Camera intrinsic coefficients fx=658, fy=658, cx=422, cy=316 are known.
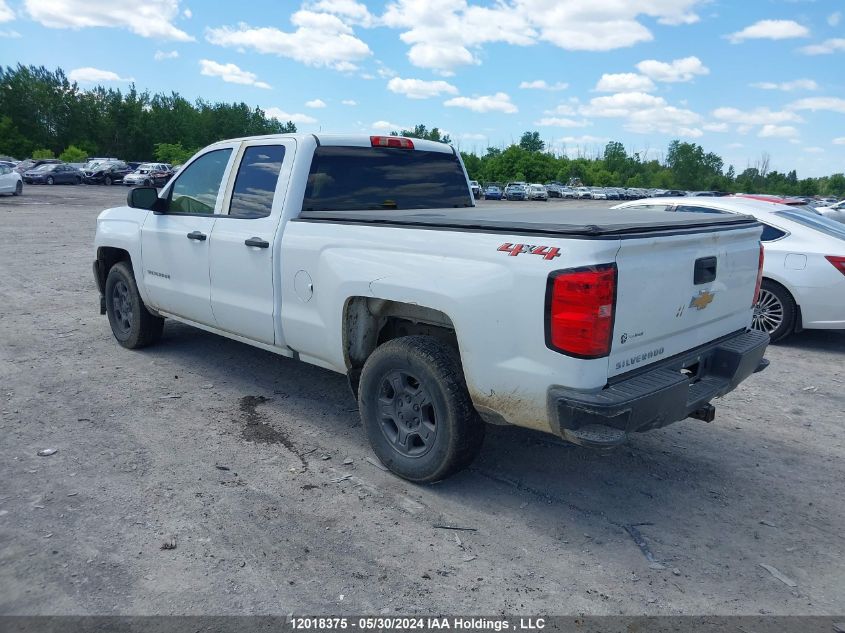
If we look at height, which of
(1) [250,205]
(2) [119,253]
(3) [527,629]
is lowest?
(3) [527,629]

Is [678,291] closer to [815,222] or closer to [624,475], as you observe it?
[624,475]

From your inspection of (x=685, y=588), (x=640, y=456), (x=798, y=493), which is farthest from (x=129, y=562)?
(x=798, y=493)

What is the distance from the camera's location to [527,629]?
2.68 m

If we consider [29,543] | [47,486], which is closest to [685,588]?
[29,543]

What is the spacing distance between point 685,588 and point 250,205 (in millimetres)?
3705

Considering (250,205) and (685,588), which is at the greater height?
(250,205)

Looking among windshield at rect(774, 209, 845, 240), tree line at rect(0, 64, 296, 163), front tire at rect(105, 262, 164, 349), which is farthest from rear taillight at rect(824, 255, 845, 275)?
tree line at rect(0, 64, 296, 163)

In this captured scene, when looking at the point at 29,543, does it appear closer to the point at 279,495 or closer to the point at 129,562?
the point at 129,562

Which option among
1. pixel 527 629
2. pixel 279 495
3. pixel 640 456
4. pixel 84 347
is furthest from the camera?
pixel 84 347

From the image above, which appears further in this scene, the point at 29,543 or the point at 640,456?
the point at 640,456

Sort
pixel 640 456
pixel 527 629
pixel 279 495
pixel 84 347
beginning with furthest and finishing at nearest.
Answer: pixel 84 347 → pixel 640 456 → pixel 279 495 → pixel 527 629

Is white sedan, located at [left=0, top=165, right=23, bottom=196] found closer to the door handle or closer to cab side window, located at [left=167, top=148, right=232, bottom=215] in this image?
cab side window, located at [left=167, top=148, right=232, bottom=215]

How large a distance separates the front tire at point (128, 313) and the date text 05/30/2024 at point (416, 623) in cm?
435

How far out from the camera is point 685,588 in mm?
2961
